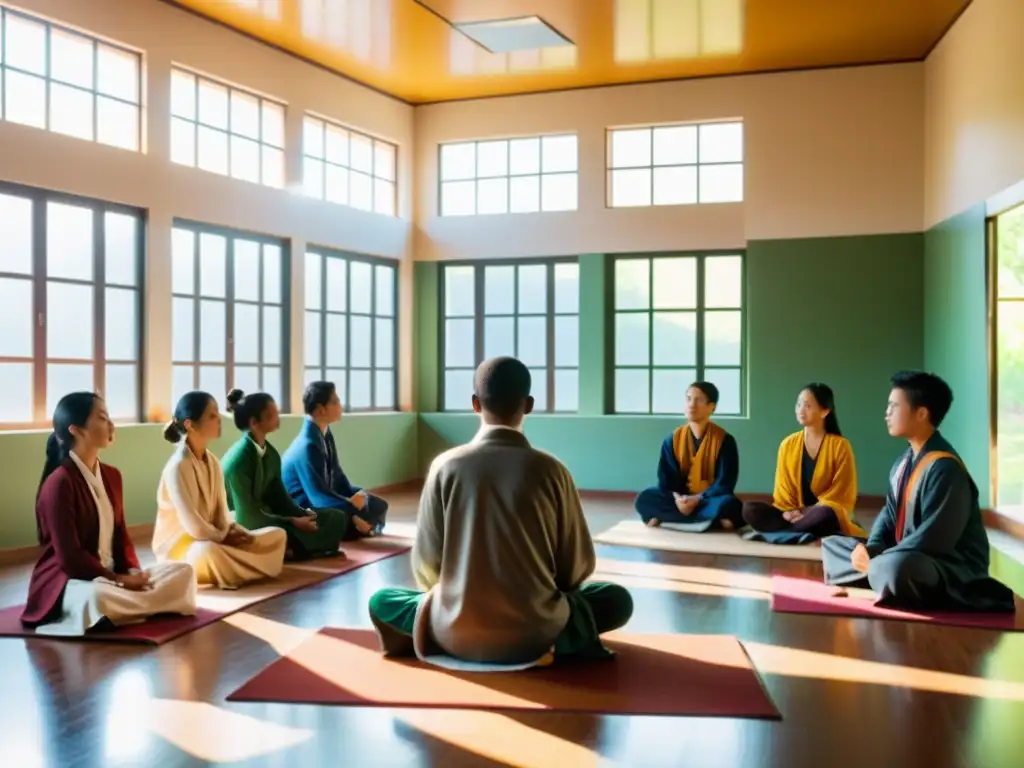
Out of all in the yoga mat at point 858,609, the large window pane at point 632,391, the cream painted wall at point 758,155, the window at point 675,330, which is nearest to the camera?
the yoga mat at point 858,609

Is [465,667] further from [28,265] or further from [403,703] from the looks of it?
[28,265]

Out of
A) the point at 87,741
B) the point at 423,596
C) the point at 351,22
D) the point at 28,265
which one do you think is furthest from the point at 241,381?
the point at 87,741

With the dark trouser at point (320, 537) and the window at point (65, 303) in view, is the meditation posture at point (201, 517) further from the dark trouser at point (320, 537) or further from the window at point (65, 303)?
the window at point (65, 303)

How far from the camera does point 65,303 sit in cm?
607

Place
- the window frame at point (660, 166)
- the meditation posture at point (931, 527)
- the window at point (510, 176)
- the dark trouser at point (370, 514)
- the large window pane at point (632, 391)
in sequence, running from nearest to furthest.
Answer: the meditation posture at point (931, 527) < the dark trouser at point (370, 514) < the window frame at point (660, 166) < the large window pane at point (632, 391) < the window at point (510, 176)

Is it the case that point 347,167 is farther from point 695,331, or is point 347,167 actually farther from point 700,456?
point 700,456

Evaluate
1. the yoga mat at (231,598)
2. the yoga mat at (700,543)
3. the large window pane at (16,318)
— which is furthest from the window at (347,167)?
the yoga mat at (700,543)

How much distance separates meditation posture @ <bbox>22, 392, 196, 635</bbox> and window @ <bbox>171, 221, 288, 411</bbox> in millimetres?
2824

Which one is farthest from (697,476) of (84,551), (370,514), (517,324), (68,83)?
(68,83)

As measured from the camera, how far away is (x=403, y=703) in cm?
305

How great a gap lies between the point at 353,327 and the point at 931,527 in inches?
213

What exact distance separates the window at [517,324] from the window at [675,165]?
2.79 ft

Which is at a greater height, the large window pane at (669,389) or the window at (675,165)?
the window at (675,165)

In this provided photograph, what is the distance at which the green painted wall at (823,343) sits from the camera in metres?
8.14
